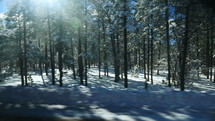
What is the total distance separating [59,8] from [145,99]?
1523 cm

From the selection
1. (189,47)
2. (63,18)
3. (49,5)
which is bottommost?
(189,47)

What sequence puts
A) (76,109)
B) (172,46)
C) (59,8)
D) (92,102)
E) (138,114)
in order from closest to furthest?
(138,114) → (76,109) → (92,102) → (59,8) → (172,46)

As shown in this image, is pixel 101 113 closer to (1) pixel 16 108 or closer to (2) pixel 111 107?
(2) pixel 111 107

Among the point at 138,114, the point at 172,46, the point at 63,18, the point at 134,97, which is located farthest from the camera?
the point at 172,46

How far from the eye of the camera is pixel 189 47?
69.5 ft

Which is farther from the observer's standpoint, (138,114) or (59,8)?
(59,8)

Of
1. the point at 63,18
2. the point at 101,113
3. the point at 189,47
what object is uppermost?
the point at 63,18

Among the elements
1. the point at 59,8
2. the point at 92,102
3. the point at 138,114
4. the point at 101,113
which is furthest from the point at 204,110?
the point at 59,8

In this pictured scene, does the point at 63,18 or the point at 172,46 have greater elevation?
the point at 63,18

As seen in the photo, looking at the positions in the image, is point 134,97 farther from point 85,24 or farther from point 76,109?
point 85,24

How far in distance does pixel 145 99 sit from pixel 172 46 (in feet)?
58.8

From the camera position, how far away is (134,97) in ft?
25.3

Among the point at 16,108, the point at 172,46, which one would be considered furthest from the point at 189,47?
the point at 16,108

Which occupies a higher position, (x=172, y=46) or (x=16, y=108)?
(x=172, y=46)
